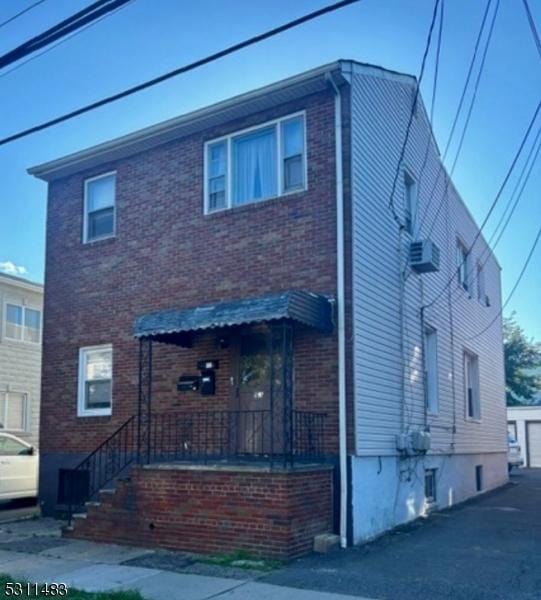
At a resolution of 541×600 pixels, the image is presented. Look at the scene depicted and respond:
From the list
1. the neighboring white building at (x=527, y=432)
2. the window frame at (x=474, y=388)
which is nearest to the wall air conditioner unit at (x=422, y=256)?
the window frame at (x=474, y=388)

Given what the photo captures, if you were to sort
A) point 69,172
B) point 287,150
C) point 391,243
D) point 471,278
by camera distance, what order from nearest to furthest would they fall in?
point 287,150, point 391,243, point 69,172, point 471,278

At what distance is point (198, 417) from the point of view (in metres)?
12.2

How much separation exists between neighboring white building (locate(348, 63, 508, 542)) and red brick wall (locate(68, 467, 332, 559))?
108 centimetres

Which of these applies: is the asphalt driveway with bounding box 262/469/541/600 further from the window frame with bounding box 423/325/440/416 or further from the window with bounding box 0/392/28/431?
the window with bounding box 0/392/28/431

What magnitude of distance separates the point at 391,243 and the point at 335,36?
167 inches

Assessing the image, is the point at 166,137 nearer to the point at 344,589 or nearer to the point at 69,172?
the point at 69,172

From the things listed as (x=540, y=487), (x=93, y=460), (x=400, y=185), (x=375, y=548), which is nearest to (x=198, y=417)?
(x=93, y=460)

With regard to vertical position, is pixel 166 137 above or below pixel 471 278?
above

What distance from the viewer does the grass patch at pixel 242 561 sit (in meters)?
8.88

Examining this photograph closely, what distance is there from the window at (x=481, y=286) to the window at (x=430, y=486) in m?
7.32

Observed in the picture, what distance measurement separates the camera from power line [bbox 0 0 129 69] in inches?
283

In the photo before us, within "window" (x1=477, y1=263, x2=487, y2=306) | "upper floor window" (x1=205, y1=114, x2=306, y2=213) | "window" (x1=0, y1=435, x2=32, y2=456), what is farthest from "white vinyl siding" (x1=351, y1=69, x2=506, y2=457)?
"window" (x1=0, y1=435, x2=32, y2=456)

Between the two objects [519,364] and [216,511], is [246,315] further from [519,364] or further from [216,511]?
[519,364]

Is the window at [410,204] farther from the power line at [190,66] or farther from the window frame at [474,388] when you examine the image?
the power line at [190,66]
